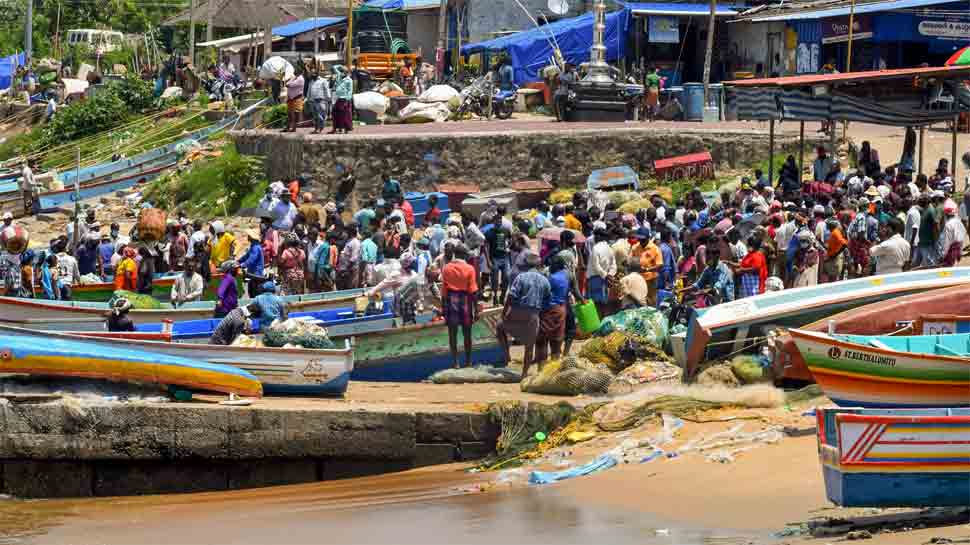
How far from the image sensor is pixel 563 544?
10.5 m

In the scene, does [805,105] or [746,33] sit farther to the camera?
[746,33]

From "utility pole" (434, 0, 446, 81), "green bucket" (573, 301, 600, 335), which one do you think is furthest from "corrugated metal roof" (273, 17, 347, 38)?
"green bucket" (573, 301, 600, 335)

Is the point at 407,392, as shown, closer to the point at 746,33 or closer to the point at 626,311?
the point at 626,311

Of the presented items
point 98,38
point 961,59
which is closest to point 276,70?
point 961,59

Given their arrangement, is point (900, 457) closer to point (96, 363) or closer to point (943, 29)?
point (96, 363)

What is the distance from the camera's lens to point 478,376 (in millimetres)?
15953

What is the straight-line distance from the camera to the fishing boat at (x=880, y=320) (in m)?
13.5

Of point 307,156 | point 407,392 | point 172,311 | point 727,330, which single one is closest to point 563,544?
point 727,330

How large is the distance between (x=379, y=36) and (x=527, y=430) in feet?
95.1

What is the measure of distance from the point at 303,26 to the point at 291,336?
32.1 metres

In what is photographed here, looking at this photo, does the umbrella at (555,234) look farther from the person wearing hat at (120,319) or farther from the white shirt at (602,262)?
the person wearing hat at (120,319)

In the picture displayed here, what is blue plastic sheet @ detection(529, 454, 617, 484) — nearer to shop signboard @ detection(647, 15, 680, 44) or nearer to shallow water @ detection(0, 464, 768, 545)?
shallow water @ detection(0, 464, 768, 545)

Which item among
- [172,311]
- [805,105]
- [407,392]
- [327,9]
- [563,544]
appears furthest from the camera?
[327,9]

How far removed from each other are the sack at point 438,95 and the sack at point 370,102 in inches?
48.2
